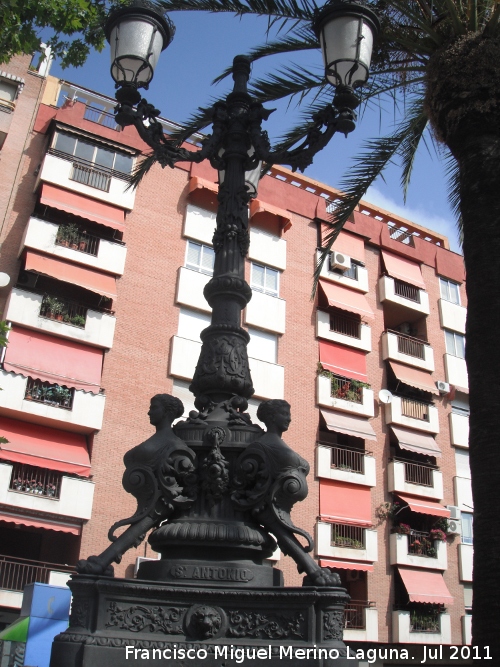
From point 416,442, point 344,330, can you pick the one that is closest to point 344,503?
point 416,442

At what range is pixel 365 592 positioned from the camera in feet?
82.3

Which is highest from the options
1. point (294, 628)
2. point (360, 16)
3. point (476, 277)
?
point (360, 16)

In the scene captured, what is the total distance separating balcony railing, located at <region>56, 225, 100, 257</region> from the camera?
23513mm

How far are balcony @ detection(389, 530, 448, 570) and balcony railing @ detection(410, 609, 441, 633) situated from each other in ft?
5.41

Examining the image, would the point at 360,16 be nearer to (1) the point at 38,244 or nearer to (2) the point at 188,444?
(2) the point at 188,444

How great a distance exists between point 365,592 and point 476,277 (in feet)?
66.7

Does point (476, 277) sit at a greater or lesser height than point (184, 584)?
greater

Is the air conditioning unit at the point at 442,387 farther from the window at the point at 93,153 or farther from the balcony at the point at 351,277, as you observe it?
the window at the point at 93,153

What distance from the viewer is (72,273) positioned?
2308 centimetres

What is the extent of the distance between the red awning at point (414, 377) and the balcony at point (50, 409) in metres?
13.2

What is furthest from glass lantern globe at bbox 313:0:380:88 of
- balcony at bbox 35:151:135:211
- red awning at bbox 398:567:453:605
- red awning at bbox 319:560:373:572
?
red awning at bbox 398:567:453:605

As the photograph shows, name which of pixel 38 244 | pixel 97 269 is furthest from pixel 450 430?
pixel 38 244

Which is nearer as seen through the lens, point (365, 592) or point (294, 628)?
point (294, 628)

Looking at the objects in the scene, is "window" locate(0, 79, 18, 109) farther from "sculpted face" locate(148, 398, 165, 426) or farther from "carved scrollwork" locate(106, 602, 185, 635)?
"carved scrollwork" locate(106, 602, 185, 635)
